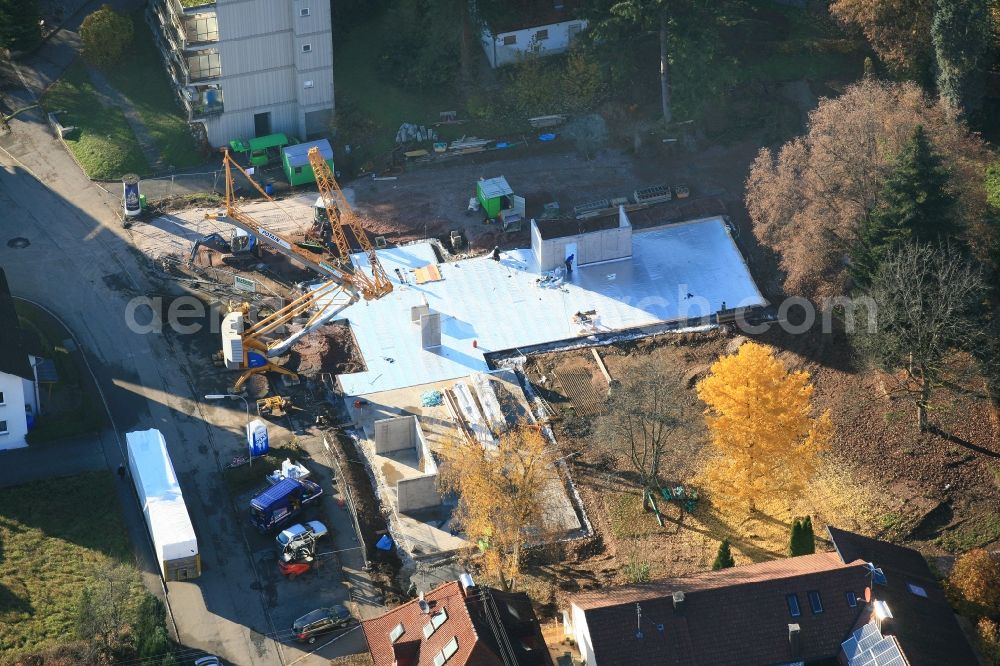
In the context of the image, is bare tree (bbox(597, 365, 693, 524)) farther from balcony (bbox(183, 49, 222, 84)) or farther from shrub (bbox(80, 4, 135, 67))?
shrub (bbox(80, 4, 135, 67))

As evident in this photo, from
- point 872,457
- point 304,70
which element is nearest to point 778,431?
point 872,457

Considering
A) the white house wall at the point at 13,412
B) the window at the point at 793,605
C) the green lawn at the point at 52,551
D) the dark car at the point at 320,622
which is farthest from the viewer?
the white house wall at the point at 13,412

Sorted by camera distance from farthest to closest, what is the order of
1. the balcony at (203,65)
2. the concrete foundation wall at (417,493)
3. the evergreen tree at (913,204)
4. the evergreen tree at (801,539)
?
the balcony at (203,65), the evergreen tree at (913,204), the concrete foundation wall at (417,493), the evergreen tree at (801,539)

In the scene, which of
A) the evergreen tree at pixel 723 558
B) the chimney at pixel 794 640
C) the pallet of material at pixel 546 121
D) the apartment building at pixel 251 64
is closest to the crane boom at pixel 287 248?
the apartment building at pixel 251 64

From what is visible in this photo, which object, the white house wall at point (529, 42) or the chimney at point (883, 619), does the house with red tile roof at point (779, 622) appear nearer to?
the chimney at point (883, 619)

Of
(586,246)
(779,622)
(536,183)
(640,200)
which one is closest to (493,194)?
(536,183)
